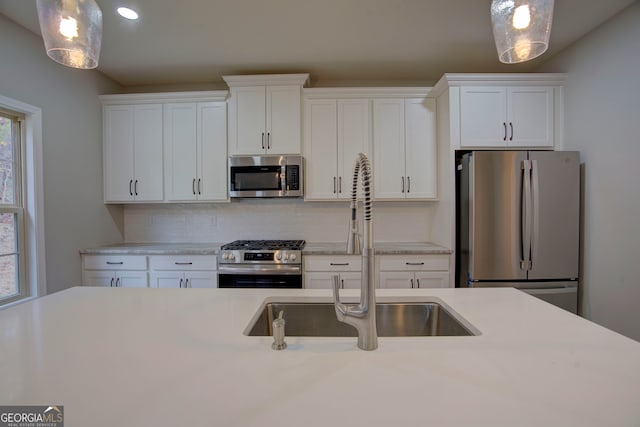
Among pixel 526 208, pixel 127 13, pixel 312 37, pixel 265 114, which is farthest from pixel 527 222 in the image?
pixel 127 13

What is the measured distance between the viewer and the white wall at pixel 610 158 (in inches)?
81.2

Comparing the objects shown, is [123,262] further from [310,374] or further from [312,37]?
[310,374]

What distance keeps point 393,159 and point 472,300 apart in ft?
6.31

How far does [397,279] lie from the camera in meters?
2.70

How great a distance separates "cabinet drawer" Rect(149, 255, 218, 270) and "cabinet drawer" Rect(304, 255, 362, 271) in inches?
35.5

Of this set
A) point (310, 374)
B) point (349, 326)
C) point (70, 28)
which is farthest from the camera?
point (349, 326)

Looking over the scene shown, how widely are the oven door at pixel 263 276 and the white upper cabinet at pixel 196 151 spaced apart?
2.61ft

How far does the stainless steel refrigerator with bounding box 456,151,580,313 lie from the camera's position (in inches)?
93.2

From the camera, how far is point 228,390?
65 centimetres

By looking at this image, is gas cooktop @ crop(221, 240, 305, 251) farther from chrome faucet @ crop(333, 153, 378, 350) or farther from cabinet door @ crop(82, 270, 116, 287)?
chrome faucet @ crop(333, 153, 378, 350)

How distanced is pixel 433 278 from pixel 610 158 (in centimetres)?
162

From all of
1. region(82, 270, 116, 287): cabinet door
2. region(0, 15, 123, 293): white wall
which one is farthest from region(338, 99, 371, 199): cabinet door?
region(0, 15, 123, 293): white wall

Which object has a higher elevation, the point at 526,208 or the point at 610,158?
the point at 610,158

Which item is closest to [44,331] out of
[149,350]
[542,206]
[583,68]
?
[149,350]
